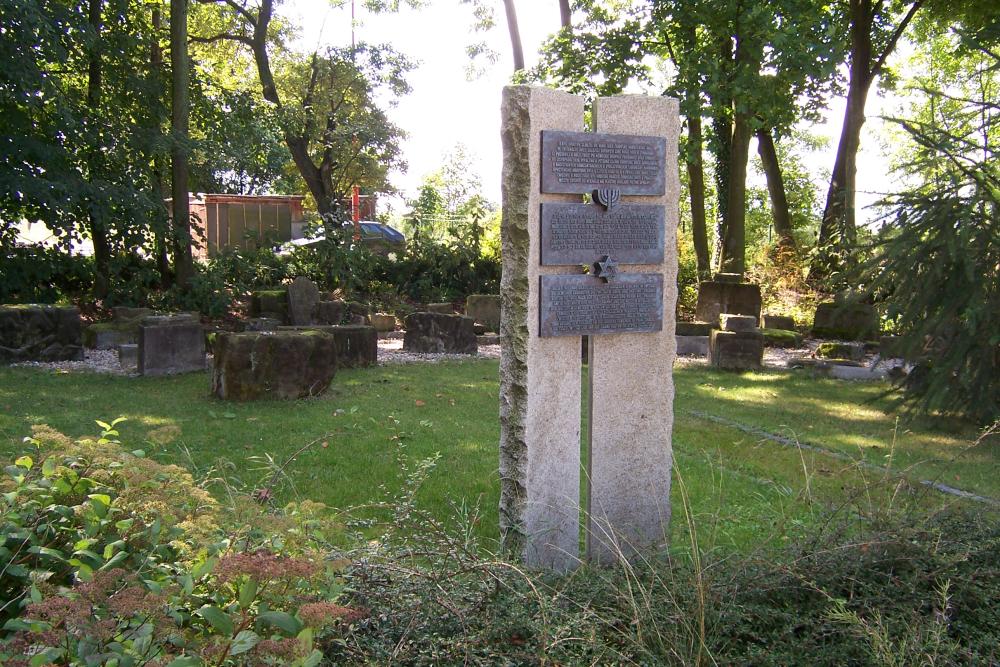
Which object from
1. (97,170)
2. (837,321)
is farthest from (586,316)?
(837,321)

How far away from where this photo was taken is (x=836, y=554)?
377 cm

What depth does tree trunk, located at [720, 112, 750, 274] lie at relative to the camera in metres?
19.4

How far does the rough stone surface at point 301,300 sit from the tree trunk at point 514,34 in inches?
313

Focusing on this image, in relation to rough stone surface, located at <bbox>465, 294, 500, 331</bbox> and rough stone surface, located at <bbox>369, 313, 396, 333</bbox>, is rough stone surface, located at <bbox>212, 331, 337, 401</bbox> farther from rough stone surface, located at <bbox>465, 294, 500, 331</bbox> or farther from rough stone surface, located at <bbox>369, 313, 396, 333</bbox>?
rough stone surface, located at <bbox>465, 294, 500, 331</bbox>

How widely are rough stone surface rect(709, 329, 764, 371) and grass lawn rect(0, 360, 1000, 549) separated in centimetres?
144

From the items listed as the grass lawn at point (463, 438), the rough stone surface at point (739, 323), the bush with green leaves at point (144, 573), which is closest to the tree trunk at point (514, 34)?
the rough stone surface at point (739, 323)

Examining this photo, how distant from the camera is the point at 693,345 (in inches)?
583

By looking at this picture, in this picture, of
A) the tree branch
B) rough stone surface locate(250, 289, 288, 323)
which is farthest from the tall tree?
rough stone surface locate(250, 289, 288, 323)

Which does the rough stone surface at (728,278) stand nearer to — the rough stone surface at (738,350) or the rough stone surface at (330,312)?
the rough stone surface at (738,350)

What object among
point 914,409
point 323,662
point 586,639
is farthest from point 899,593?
point 914,409

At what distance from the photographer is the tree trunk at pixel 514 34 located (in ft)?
66.3

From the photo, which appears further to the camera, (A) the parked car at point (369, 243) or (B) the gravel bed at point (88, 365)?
(A) the parked car at point (369, 243)

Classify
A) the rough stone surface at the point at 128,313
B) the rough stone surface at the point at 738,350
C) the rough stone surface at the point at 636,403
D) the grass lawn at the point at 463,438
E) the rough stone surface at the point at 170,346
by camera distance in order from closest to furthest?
the rough stone surface at the point at 636,403 < the grass lawn at the point at 463,438 < the rough stone surface at the point at 170,346 < the rough stone surface at the point at 738,350 < the rough stone surface at the point at 128,313

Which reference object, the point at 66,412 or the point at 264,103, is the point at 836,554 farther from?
the point at 264,103
